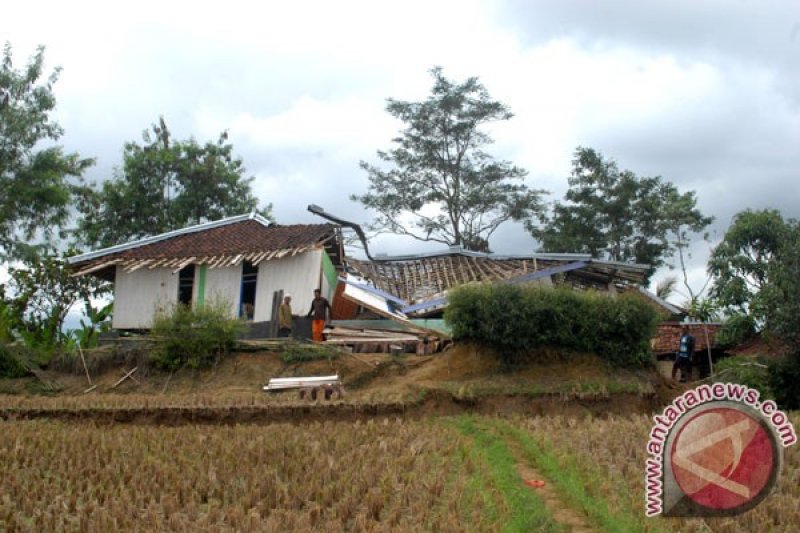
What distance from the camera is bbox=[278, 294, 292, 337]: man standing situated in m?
20.7

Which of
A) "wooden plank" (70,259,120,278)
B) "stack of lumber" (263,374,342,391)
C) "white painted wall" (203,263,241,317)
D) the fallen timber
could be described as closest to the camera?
the fallen timber

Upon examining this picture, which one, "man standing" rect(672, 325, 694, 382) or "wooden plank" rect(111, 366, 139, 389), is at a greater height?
"man standing" rect(672, 325, 694, 382)

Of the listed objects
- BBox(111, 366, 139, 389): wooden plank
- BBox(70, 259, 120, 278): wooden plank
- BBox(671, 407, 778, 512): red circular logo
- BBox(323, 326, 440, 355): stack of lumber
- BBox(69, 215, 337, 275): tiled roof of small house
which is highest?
BBox(69, 215, 337, 275): tiled roof of small house

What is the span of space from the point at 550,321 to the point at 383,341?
432 cm

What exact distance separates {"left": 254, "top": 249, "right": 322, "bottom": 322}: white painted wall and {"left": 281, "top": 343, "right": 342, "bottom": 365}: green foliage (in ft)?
9.26

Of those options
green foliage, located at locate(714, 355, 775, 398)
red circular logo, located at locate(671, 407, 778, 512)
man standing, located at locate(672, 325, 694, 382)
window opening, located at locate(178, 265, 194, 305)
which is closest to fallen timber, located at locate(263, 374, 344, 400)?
window opening, located at locate(178, 265, 194, 305)

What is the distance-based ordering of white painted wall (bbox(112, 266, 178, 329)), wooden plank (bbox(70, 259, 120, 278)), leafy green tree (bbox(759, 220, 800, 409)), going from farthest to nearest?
white painted wall (bbox(112, 266, 178, 329)), wooden plank (bbox(70, 259, 120, 278)), leafy green tree (bbox(759, 220, 800, 409))

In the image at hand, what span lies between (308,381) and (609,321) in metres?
7.03

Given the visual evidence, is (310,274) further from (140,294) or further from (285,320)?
(140,294)

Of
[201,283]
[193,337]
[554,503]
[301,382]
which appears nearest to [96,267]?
[201,283]

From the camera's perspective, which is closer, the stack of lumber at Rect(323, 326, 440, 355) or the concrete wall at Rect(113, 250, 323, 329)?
the stack of lumber at Rect(323, 326, 440, 355)

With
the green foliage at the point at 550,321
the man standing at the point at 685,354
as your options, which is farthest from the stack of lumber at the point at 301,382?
the man standing at the point at 685,354

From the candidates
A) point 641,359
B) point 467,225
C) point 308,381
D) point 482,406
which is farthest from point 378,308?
point 467,225

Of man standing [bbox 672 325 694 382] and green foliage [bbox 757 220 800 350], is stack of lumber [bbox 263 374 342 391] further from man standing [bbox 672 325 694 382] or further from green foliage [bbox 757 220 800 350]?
green foliage [bbox 757 220 800 350]
